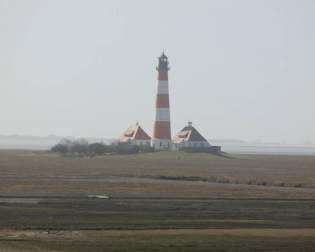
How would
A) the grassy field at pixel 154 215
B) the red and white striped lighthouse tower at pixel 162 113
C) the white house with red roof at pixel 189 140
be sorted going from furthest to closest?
the white house with red roof at pixel 189 140, the red and white striped lighthouse tower at pixel 162 113, the grassy field at pixel 154 215

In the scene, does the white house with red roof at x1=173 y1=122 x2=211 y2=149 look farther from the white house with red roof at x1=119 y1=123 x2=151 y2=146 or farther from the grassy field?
the grassy field

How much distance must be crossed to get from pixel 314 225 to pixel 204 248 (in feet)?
23.8

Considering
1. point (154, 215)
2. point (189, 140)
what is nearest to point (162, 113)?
point (189, 140)

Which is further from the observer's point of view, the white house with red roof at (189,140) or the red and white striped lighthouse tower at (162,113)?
the white house with red roof at (189,140)

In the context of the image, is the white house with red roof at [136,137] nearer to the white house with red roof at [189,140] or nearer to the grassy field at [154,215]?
the white house with red roof at [189,140]

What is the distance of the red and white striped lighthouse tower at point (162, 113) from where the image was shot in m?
106

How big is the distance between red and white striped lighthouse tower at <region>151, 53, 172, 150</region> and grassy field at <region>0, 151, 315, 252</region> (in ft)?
176

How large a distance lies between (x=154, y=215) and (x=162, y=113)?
75.3 m

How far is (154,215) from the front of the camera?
31.0 metres

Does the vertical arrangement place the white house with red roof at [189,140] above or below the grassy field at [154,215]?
above

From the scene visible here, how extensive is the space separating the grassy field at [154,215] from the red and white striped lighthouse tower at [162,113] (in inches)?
2111

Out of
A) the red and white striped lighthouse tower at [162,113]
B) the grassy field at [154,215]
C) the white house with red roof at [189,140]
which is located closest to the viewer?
the grassy field at [154,215]

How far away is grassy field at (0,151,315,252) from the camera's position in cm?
2409

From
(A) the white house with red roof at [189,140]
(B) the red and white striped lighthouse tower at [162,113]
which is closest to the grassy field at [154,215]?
(B) the red and white striped lighthouse tower at [162,113]
